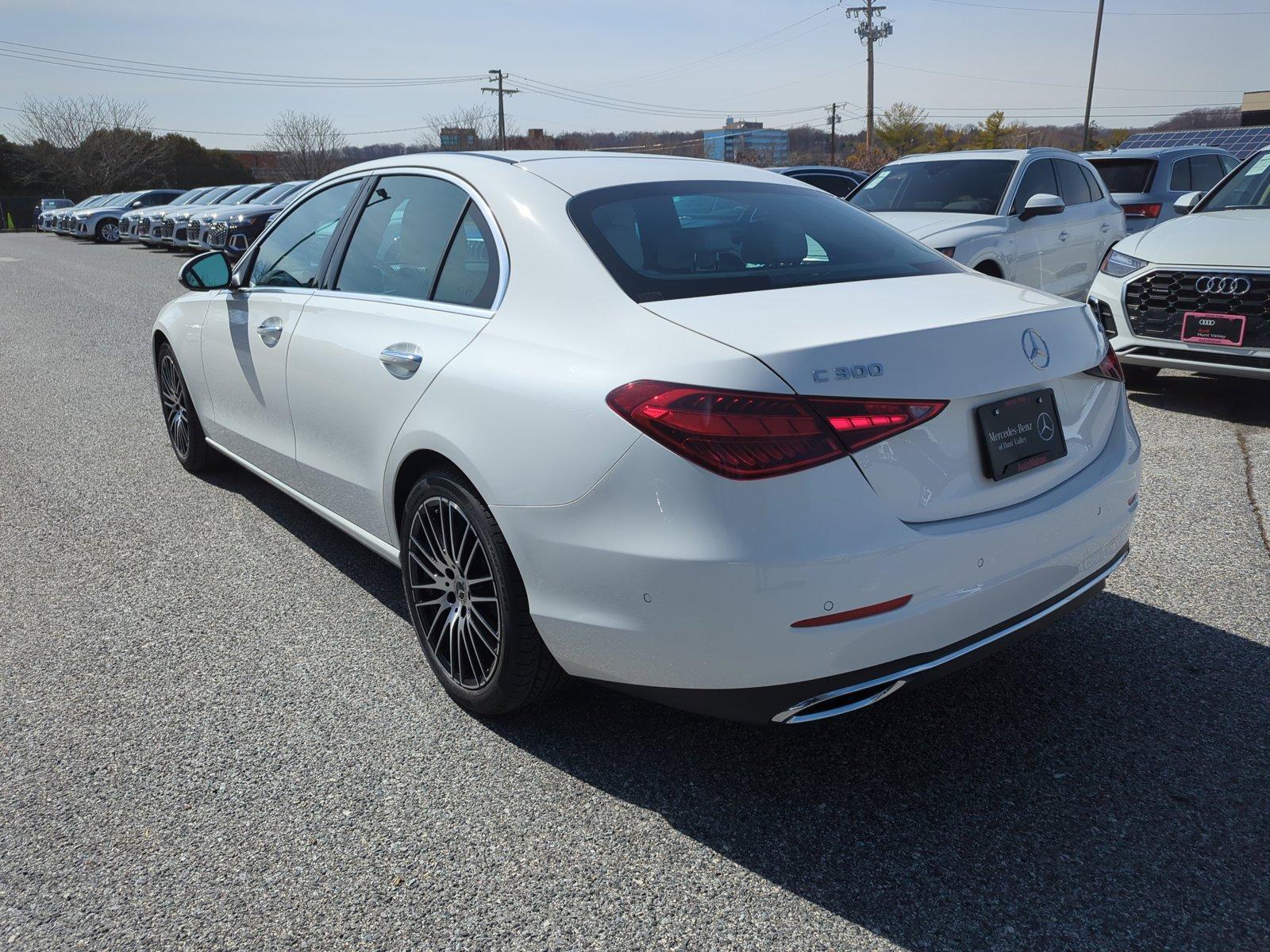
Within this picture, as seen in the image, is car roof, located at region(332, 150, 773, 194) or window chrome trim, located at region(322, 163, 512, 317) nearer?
window chrome trim, located at region(322, 163, 512, 317)

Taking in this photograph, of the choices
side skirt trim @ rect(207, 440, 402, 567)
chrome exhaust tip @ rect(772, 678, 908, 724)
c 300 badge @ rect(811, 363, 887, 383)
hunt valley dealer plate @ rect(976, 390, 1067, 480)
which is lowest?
chrome exhaust tip @ rect(772, 678, 908, 724)

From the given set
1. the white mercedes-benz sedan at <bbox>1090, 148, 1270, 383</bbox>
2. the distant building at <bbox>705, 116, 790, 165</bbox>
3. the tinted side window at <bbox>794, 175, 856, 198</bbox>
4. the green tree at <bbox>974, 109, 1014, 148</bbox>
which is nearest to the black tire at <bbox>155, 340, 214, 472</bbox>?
the white mercedes-benz sedan at <bbox>1090, 148, 1270, 383</bbox>

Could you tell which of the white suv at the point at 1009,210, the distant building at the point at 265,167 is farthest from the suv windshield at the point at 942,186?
the distant building at the point at 265,167

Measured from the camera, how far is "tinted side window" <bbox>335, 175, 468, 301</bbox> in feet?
10.5

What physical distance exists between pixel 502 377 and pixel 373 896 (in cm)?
130

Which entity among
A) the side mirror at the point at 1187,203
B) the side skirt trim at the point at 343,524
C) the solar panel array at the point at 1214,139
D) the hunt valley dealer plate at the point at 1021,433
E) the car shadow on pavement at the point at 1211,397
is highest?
the solar panel array at the point at 1214,139

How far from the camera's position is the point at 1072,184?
Answer: 908 cm

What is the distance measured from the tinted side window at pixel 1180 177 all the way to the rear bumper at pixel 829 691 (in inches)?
445

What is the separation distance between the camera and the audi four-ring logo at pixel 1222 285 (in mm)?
5898

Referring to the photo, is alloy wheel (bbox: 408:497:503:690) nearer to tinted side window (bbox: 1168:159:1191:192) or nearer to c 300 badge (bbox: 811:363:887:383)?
c 300 badge (bbox: 811:363:887:383)

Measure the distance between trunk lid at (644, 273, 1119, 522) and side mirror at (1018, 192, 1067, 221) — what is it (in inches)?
220

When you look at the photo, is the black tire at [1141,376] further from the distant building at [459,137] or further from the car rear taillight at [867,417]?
the distant building at [459,137]

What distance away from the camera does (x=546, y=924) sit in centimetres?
217

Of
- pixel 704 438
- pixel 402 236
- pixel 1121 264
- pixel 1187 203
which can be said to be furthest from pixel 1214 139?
pixel 704 438
